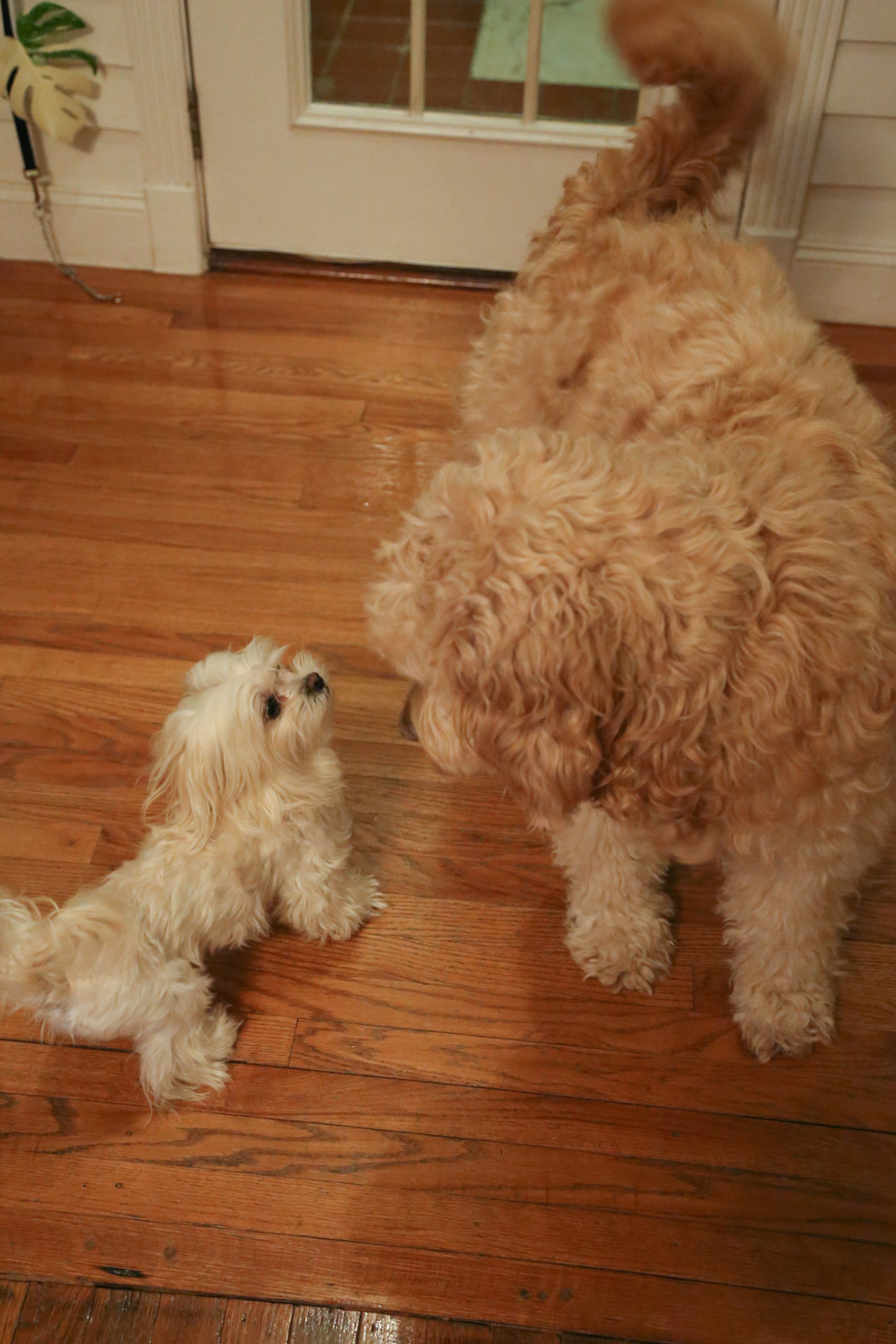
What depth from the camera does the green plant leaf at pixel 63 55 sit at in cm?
260

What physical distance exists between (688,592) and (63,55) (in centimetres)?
235

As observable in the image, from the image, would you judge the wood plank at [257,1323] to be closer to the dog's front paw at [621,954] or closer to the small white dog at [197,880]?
the small white dog at [197,880]

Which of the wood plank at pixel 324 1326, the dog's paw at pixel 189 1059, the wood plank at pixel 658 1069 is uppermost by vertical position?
the dog's paw at pixel 189 1059

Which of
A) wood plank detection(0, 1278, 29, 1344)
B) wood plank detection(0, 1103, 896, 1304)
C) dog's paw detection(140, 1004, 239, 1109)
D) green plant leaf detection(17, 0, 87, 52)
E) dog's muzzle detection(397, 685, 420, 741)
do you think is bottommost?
wood plank detection(0, 1278, 29, 1344)

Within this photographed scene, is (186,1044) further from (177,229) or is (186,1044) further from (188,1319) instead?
(177,229)

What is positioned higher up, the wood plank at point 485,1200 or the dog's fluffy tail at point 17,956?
the dog's fluffy tail at point 17,956

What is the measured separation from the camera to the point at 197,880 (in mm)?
1516

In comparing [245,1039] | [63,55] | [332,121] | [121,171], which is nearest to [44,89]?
[63,55]

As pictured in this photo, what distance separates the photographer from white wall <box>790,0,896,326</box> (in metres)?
2.43

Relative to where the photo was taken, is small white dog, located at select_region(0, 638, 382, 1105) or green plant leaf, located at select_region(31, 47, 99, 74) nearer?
small white dog, located at select_region(0, 638, 382, 1105)

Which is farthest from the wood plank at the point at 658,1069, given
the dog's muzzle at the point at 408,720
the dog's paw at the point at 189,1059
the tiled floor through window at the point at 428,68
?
the tiled floor through window at the point at 428,68

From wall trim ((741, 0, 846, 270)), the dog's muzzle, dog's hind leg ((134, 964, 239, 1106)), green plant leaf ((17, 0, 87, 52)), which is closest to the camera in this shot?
the dog's muzzle

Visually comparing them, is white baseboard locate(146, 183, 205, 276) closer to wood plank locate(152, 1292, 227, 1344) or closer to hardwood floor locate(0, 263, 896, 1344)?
hardwood floor locate(0, 263, 896, 1344)

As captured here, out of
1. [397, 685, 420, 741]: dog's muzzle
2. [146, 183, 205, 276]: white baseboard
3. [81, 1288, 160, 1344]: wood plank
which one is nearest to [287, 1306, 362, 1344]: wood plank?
[81, 1288, 160, 1344]: wood plank
